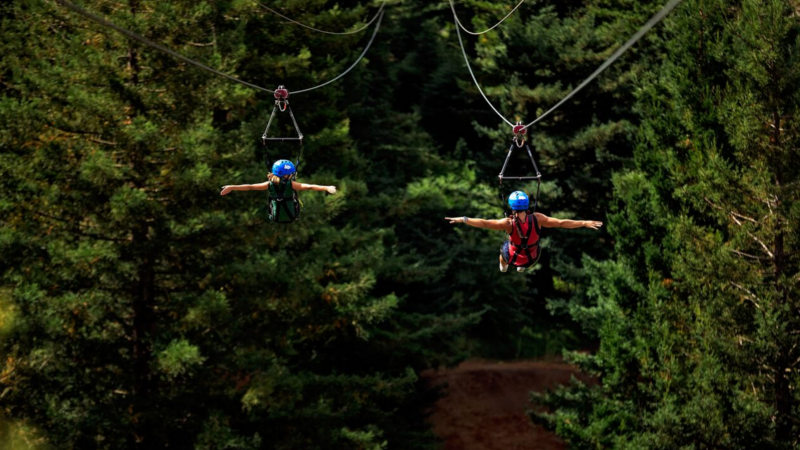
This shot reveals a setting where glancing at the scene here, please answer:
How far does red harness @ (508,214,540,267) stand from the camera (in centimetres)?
1020

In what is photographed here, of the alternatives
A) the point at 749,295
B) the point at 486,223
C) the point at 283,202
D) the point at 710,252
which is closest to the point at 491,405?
the point at 710,252

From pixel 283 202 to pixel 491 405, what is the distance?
2389cm

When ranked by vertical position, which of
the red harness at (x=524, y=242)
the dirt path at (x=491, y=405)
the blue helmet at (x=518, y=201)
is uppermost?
the blue helmet at (x=518, y=201)

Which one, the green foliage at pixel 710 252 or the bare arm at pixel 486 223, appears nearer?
the bare arm at pixel 486 223

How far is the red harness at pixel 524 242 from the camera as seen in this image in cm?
1020

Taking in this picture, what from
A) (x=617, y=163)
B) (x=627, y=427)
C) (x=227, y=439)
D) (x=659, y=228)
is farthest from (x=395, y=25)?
(x=227, y=439)

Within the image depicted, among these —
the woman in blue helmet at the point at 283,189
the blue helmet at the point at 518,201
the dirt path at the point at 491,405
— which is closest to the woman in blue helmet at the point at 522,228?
the blue helmet at the point at 518,201

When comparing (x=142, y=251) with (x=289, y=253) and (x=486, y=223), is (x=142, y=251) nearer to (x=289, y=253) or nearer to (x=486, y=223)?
(x=289, y=253)

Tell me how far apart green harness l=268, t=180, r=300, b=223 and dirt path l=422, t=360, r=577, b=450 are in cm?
2148

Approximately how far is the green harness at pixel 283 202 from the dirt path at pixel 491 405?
2148 cm

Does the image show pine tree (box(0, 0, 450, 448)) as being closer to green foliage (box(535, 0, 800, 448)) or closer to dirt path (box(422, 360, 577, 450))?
green foliage (box(535, 0, 800, 448))

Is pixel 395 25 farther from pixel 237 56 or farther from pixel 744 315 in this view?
pixel 744 315

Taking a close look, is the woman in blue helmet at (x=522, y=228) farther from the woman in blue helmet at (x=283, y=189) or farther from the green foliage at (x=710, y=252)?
the green foliage at (x=710, y=252)

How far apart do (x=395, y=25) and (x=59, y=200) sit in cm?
2442
